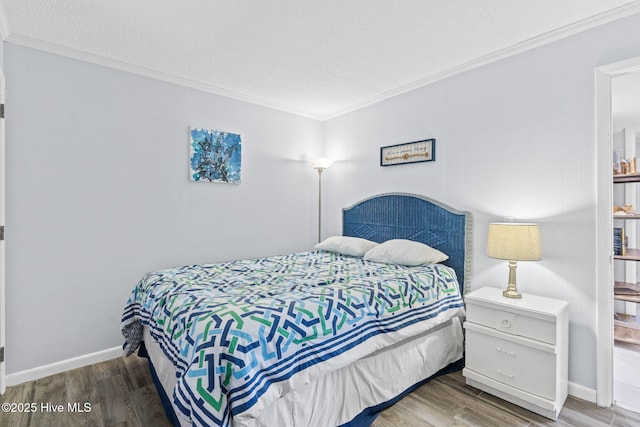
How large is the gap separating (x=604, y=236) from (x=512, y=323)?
2.76 feet

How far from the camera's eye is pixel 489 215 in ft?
9.02

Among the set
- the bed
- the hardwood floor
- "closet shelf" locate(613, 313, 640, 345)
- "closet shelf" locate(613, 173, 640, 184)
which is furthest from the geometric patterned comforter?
"closet shelf" locate(613, 173, 640, 184)

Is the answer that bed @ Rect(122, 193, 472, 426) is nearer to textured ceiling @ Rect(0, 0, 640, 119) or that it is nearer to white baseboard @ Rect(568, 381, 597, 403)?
white baseboard @ Rect(568, 381, 597, 403)

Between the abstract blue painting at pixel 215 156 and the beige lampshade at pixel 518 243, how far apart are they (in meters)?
2.58

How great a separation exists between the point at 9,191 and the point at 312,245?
2981mm

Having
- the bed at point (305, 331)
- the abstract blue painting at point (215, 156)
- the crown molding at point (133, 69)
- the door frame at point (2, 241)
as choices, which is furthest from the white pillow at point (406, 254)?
the door frame at point (2, 241)

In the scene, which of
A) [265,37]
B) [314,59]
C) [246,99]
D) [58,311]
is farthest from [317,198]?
[58,311]

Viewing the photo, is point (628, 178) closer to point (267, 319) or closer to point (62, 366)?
point (267, 319)

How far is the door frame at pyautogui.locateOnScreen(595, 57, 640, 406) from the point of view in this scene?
84.9 inches

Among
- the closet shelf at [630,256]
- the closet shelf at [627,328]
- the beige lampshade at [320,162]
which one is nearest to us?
the closet shelf at [630,256]

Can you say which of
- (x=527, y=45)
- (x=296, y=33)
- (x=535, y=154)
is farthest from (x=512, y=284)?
(x=296, y=33)

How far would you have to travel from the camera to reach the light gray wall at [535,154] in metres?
2.23

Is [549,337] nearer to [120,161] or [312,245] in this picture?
[312,245]

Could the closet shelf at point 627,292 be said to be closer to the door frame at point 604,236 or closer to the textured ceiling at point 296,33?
the door frame at point 604,236
